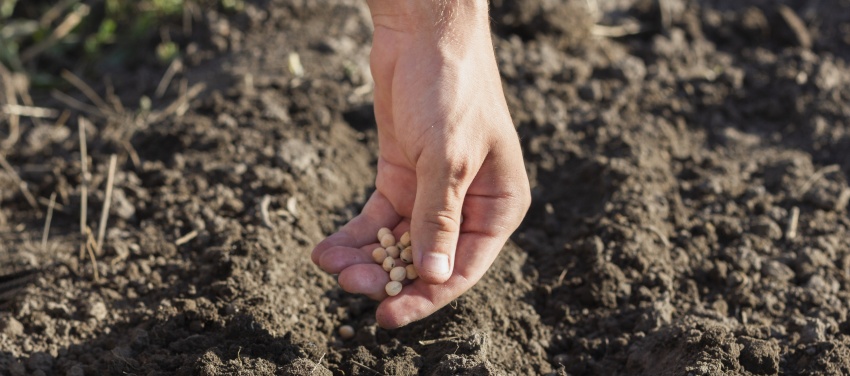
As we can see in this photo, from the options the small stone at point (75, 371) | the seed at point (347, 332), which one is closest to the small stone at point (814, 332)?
the seed at point (347, 332)

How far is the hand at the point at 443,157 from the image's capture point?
2.51m

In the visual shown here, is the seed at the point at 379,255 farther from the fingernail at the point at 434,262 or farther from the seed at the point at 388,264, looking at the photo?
the fingernail at the point at 434,262

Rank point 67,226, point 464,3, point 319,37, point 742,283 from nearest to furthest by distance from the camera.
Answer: point 464,3, point 742,283, point 67,226, point 319,37

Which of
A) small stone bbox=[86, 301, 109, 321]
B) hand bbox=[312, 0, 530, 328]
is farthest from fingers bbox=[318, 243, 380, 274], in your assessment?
small stone bbox=[86, 301, 109, 321]

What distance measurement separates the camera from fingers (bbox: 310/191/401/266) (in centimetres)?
283

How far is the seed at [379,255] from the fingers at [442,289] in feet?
0.52

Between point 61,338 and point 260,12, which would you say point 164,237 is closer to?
point 61,338

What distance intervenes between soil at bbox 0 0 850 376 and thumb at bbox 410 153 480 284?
0.30m

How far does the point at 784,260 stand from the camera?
3252mm

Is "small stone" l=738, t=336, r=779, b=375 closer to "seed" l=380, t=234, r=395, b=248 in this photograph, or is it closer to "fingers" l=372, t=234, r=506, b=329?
"fingers" l=372, t=234, r=506, b=329

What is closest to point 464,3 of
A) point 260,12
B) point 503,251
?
point 503,251

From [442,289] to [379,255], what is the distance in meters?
0.29

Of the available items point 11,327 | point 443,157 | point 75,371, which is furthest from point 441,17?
point 11,327

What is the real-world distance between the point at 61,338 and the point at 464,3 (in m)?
1.69
